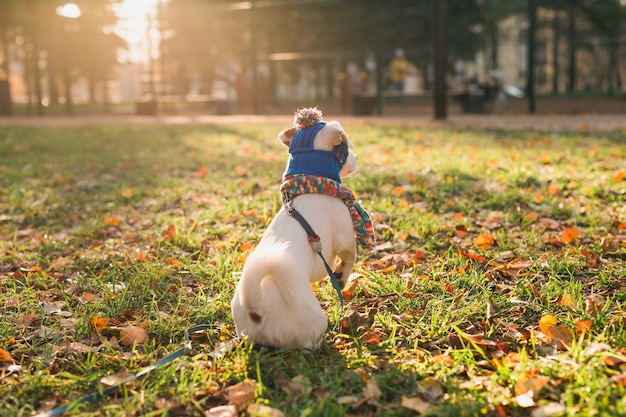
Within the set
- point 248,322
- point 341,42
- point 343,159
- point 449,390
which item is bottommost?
point 449,390

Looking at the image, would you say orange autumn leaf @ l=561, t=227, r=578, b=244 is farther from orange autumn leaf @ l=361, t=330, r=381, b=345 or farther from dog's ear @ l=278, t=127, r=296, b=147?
dog's ear @ l=278, t=127, r=296, b=147

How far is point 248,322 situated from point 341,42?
27766 millimetres

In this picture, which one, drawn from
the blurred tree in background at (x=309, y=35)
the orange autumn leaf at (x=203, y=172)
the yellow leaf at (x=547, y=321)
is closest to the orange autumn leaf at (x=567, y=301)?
the yellow leaf at (x=547, y=321)

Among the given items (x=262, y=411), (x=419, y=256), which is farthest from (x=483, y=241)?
(x=262, y=411)

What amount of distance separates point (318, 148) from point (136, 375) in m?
1.13

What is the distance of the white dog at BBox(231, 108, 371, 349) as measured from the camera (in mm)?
2324

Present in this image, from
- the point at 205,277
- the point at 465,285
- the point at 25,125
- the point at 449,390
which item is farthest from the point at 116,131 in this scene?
the point at 449,390

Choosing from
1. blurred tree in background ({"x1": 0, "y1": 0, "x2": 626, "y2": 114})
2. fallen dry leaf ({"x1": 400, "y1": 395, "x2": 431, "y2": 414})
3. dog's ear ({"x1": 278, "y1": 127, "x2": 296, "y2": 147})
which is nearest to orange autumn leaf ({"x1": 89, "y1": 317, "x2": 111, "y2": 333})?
dog's ear ({"x1": 278, "y1": 127, "x2": 296, "y2": 147})

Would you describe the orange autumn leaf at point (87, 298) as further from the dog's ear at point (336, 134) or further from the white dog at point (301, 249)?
the dog's ear at point (336, 134)

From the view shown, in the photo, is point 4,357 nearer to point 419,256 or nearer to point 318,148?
point 318,148

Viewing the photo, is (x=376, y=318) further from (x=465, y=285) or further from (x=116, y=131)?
(x=116, y=131)

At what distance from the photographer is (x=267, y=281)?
235 centimetres

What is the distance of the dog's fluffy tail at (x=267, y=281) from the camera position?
2.28 m

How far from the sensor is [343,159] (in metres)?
2.72
